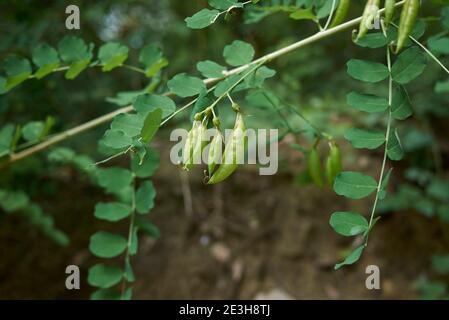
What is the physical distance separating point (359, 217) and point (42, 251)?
5.81 ft

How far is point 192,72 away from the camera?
3596mm

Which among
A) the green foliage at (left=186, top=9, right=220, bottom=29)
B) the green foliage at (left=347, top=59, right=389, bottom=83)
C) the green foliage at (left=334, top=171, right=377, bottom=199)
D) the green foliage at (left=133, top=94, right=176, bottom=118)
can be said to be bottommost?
the green foliage at (left=334, top=171, right=377, bottom=199)

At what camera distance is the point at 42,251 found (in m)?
2.26

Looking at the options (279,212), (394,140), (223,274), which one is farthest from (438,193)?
(394,140)

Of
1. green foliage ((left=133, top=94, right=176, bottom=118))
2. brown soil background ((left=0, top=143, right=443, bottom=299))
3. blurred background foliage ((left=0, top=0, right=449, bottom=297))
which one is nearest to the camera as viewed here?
green foliage ((left=133, top=94, right=176, bottom=118))

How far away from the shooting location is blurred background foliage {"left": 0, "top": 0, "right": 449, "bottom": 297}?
1.94 meters

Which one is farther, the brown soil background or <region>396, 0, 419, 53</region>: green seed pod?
the brown soil background

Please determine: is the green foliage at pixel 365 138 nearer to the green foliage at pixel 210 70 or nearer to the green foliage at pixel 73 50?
the green foliage at pixel 210 70

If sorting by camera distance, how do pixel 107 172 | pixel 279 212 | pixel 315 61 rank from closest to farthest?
pixel 107 172, pixel 279 212, pixel 315 61

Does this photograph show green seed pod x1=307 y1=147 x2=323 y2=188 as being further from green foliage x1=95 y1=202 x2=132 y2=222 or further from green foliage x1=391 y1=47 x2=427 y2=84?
green foliage x1=95 y1=202 x2=132 y2=222

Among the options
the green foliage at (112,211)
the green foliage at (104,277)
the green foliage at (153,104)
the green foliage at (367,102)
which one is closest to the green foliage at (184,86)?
the green foliage at (153,104)

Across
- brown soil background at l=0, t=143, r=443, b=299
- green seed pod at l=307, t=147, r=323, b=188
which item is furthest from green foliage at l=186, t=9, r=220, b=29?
brown soil background at l=0, t=143, r=443, b=299
